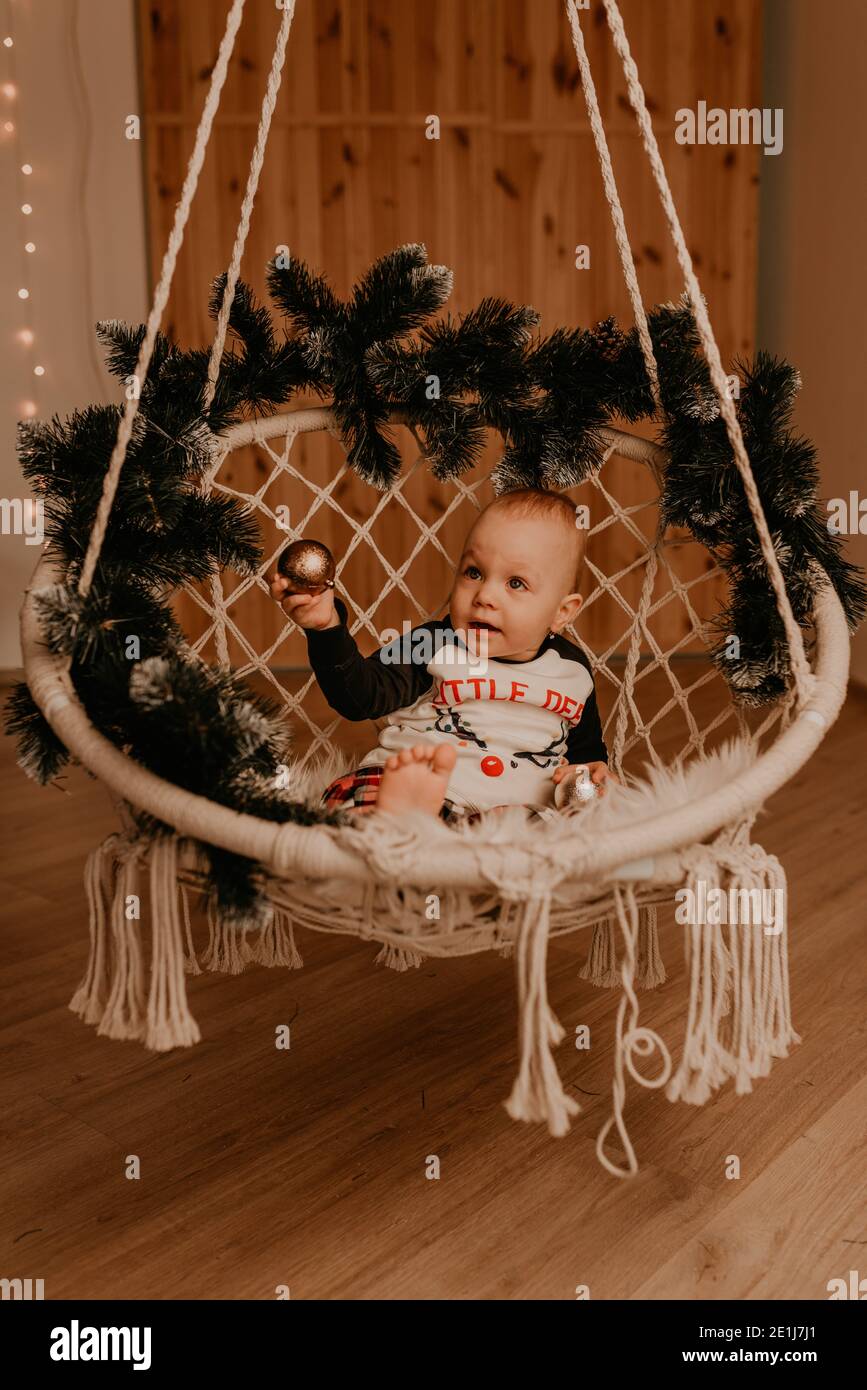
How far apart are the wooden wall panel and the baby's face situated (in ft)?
4.71

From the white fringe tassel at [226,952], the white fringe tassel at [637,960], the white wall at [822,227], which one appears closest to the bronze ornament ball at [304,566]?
the white fringe tassel at [226,952]

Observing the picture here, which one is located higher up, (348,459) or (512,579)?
(348,459)

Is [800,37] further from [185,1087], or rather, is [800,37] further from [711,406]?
[185,1087]

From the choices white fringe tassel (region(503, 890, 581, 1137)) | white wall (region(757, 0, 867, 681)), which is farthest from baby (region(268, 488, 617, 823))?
white wall (region(757, 0, 867, 681))

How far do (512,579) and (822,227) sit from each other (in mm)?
2071

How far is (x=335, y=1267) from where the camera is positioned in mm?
985

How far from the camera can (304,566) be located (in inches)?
43.8

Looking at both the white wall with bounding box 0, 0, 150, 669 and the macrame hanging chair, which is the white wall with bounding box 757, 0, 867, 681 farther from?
the macrame hanging chair

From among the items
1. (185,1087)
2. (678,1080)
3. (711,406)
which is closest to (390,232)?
(711,406)

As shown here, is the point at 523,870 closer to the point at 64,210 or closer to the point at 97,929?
the point at 97,929

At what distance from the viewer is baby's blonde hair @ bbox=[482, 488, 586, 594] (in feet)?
4.21

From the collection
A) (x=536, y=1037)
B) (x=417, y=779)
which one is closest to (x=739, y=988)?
(x=536, y=1037)

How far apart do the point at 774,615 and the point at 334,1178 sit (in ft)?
2.24

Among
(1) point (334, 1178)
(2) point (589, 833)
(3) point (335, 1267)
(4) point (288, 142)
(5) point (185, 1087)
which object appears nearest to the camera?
(2) point (589, 833)
